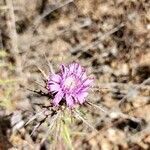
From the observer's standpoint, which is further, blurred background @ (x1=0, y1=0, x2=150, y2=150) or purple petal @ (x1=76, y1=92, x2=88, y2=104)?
blurred background @ (x1=0, y1=0, x2=150, y2=150)

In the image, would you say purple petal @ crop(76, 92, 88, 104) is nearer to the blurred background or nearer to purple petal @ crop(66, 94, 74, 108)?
purple petal @ crop(66, 94, 74, 108)

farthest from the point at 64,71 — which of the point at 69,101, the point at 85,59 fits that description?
the point at 85,59

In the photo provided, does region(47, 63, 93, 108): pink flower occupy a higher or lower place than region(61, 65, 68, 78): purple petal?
lower

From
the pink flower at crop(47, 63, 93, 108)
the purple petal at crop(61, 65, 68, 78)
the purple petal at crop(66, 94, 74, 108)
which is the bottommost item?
the purple petal at crop(66, 94, 74, 108)

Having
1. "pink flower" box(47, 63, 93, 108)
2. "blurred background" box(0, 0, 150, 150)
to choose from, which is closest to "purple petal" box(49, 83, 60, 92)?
"pink flower" box(47, 63, 93, 108)

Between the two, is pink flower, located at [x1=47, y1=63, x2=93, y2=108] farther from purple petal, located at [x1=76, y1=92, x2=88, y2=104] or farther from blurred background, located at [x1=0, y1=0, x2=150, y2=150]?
blurred background, located at [x1=0, y1=0, x2=150, y2=150]

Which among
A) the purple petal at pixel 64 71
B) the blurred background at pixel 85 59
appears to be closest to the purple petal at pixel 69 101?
the purple petal at pixel 64 71

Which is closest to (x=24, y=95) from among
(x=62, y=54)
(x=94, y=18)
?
(x=62, y=54)

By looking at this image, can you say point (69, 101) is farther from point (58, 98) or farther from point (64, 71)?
point (64, 71)
